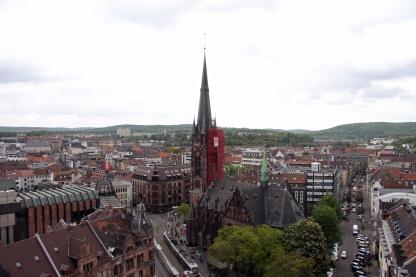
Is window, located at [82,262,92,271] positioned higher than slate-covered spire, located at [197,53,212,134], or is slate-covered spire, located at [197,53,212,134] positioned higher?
slate-covered spire, located at [197,53,212,134]

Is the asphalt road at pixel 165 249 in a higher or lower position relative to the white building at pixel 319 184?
lower

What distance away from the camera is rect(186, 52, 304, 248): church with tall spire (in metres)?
85.8

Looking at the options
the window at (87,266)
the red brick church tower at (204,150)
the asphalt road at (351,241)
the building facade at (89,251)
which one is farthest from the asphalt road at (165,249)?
the asphalt road at (351,241)

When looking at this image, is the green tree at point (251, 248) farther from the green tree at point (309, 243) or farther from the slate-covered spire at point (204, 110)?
the slate-covered spire at point (204, 110)

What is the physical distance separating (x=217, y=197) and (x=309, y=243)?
33.7m

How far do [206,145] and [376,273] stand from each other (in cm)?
5356

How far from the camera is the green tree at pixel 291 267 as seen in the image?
202ft

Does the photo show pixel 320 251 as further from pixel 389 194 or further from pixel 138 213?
pixel 389 194

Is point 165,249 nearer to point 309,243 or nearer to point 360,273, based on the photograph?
point 309,243

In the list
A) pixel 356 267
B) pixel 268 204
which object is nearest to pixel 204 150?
pixel 268 204

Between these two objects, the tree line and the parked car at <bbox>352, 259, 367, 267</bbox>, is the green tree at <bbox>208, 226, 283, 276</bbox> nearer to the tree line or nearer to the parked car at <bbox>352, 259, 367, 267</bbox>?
the tree line

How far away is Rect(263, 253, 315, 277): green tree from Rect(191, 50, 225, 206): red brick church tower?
154 feet

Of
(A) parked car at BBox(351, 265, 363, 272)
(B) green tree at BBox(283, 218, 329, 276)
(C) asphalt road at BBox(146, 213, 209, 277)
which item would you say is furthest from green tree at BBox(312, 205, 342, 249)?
(C) asphalt road at BBox(146, 213, 209, 277)

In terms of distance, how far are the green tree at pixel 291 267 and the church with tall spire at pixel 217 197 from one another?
732 inches
